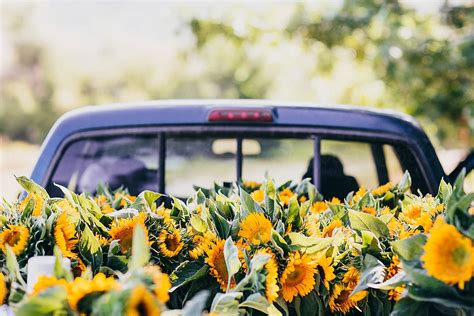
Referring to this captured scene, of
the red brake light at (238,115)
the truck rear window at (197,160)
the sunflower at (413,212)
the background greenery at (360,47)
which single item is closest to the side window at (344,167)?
the truck rear window at (197,160)

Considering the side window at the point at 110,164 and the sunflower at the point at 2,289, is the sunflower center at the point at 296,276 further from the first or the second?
the side window at the point at 110,164

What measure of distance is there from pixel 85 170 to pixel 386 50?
6.78 meters

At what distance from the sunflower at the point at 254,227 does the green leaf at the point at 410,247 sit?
36cm

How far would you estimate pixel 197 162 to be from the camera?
353cm

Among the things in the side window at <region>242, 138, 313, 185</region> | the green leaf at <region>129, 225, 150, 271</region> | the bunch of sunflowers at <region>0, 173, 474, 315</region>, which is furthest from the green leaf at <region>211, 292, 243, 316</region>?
the side window at <region>242, 138, 313, 185</region>

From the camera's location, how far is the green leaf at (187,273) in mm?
1854

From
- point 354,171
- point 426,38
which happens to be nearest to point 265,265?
point 354,171

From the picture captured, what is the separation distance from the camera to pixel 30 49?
45938 mm

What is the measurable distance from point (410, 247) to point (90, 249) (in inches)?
30.3

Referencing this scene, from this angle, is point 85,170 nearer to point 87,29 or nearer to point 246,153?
point 246,153

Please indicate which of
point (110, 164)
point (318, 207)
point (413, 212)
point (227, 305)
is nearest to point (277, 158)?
point (110, 164)

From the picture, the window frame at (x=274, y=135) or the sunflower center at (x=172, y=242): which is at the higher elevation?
the window frame at (x=274, y=135)

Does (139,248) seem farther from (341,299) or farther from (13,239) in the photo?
(341,299)

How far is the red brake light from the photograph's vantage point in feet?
10.3
